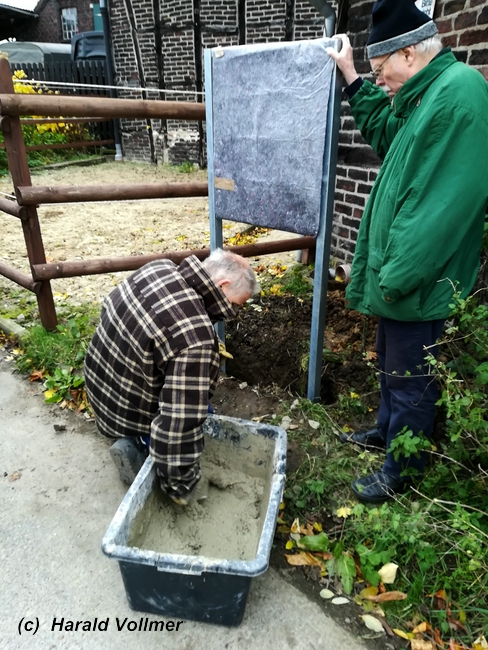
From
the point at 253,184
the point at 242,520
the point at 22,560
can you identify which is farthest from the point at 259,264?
the point at 22,560

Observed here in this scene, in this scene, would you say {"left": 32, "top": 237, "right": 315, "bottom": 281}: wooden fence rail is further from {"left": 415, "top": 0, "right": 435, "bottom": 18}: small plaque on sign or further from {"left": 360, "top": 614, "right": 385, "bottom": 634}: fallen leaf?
{"left": 360, "top": 614, "right": 385, "bottom": 634}: fallen leaf

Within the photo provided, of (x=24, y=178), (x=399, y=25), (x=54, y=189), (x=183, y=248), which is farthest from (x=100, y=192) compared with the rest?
(x=183, y=248)

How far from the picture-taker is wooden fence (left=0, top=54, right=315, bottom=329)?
3.05m

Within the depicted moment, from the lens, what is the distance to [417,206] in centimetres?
179

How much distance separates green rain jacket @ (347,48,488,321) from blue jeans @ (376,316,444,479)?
3.5 inches

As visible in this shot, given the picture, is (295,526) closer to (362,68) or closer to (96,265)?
(96,265)

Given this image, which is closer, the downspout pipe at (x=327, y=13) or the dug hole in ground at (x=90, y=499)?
the dug hole in ground at (x=90, y=499)

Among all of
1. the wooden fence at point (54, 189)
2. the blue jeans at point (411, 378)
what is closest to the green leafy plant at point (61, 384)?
the wooden fence at point (54, 189)

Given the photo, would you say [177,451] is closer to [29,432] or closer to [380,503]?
[380,503]

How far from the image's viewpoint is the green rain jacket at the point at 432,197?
1.70m

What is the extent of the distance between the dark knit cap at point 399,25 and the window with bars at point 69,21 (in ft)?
88.5

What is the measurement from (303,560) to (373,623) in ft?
1.16

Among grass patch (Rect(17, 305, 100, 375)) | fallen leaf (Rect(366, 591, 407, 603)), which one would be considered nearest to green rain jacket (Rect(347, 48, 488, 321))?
fallen leaf (Rect(366, 591, 407, 603))

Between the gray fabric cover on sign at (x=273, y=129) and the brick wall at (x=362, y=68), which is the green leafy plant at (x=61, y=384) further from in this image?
the brick wall at (x=362, y=68)
